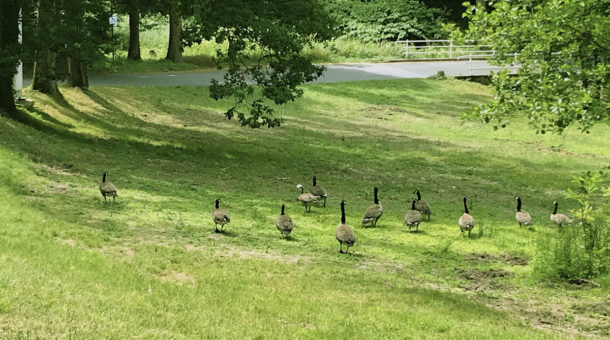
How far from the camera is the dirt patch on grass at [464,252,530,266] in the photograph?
18688 mm

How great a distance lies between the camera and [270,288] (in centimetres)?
1422

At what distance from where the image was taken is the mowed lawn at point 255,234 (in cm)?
1175

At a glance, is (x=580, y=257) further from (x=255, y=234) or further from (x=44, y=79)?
(x=44, y=79)

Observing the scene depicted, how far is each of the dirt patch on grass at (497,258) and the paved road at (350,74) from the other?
27182 millimetres

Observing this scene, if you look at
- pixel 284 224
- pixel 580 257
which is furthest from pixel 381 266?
pixel 580 257

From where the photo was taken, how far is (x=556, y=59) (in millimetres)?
17969

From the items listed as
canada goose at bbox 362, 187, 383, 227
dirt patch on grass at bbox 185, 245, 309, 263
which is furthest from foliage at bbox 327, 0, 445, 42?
dirt patch on grass at bbox 185, 245, 309, 263

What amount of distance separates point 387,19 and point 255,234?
60511mm

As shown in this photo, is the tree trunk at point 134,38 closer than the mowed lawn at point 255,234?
No

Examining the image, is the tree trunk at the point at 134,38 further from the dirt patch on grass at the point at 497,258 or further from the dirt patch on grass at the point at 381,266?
the dirt patch on grass at the point at 381,266

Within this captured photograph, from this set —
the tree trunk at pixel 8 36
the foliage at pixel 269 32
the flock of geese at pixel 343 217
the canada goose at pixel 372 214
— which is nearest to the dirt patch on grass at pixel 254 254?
the flock of geese at pixel 343 217

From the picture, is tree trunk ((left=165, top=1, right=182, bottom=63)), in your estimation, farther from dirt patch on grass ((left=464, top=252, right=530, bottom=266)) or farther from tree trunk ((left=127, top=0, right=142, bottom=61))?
dirt patch on grass ((left=464, top=252, right=530, bottom=266))

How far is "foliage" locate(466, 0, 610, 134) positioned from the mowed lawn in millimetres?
3765

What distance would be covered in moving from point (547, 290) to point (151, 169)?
1466 cm
